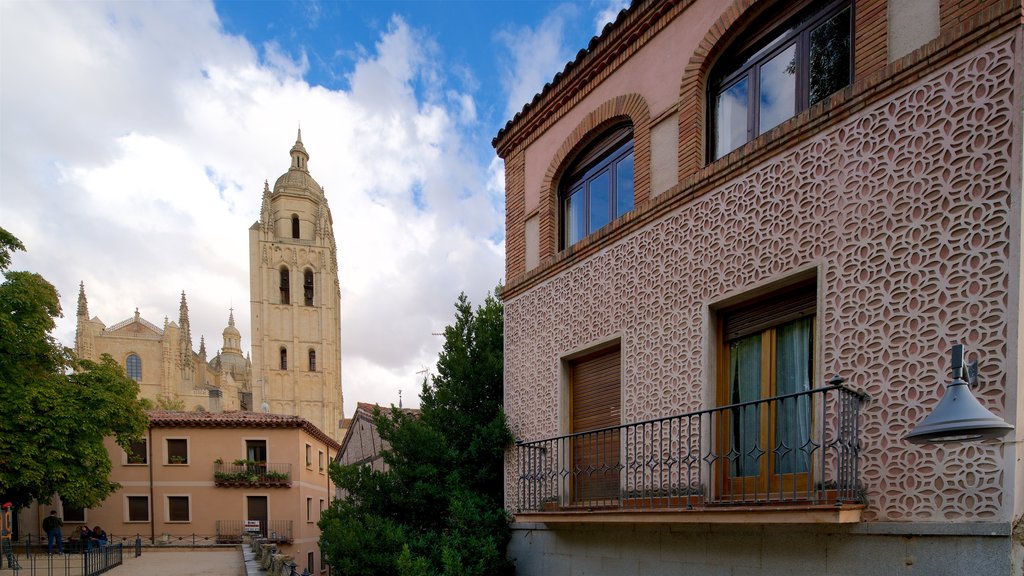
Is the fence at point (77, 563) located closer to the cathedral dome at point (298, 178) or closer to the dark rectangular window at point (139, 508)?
the dark rectangular window at point (139, 508)

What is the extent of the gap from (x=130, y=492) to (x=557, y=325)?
2647cm

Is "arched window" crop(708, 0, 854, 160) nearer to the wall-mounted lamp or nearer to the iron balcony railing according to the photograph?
the iron balcony railing

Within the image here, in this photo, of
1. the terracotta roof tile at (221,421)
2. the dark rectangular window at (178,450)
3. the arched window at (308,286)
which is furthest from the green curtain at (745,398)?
the arched window at (308,286)

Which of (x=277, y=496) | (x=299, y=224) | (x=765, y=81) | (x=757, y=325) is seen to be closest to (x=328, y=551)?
(x=757, y=325)

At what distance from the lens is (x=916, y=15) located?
453 cm

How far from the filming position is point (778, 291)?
5.44 meters

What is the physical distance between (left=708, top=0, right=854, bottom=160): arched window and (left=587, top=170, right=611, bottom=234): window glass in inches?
69.3

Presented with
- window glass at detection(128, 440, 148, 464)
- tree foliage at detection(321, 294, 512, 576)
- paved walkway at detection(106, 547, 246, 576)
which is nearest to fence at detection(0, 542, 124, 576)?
paved walkway at detection(106, 547, 246, 576)

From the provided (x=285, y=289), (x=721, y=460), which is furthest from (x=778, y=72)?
(x=285, y=289)

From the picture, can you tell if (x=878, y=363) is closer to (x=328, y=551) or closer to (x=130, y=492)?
(x=328, y=551)

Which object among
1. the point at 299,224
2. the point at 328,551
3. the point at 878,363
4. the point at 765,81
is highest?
the point at 299,224

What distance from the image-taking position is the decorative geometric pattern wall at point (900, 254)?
3.91 m

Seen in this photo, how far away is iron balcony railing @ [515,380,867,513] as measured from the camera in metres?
4.51

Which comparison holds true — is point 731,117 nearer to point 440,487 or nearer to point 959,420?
point 959,420
